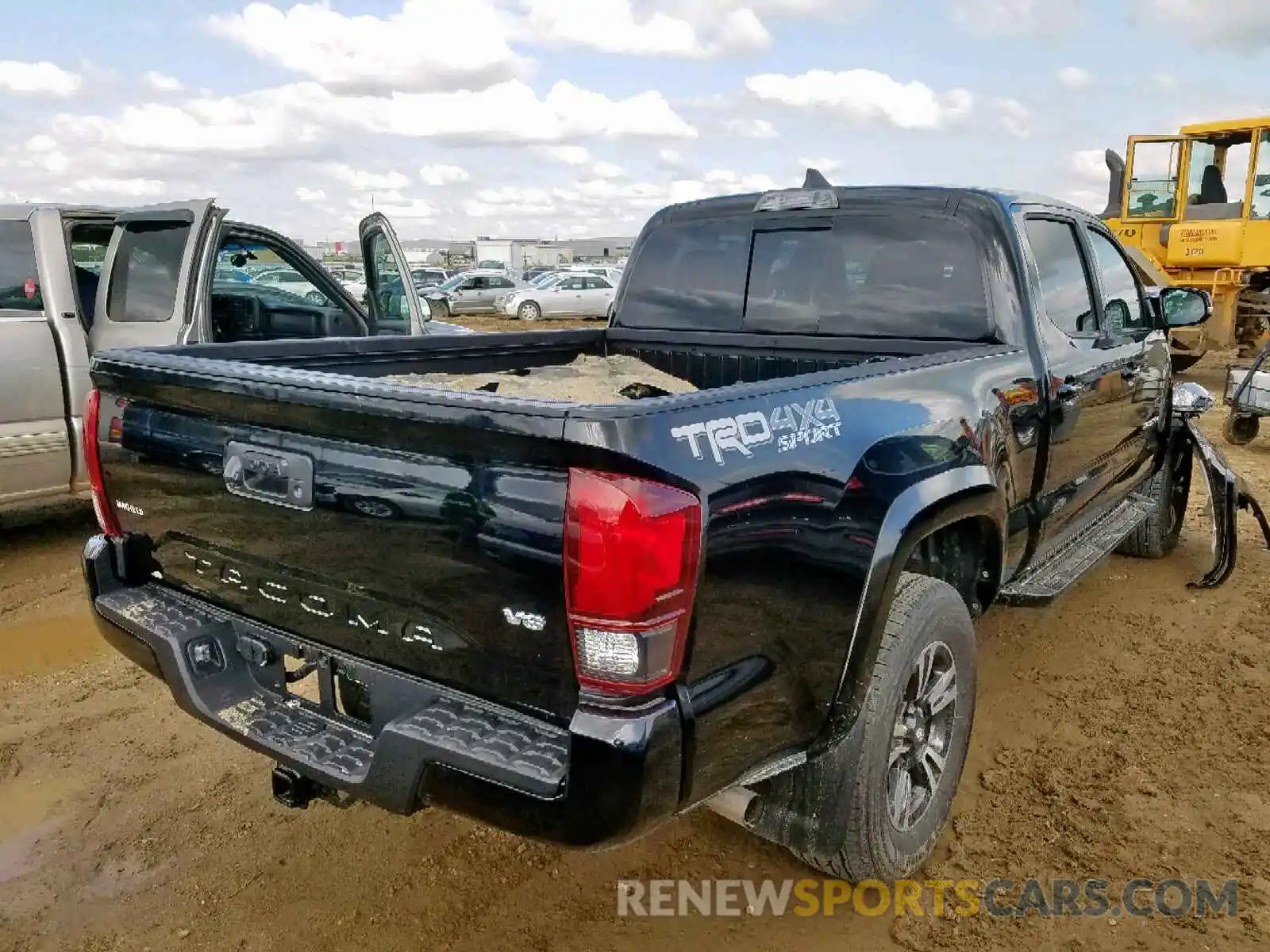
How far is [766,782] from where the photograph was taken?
2459mm

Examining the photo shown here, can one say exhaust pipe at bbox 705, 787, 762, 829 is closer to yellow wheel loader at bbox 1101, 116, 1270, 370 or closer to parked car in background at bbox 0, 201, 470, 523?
parked car in background at bbox 0, 201, 470, 523

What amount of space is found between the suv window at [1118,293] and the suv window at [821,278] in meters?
1.15

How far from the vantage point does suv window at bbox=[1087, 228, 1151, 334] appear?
4.29m

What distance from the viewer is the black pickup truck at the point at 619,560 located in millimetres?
1867

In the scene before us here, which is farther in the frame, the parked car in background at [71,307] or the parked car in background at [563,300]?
the parked car in background at [563,300]

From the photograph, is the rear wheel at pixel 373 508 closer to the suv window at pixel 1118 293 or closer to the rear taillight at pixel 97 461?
the rear taillight at pixel 97 461

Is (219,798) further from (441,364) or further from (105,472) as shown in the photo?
(441,364)

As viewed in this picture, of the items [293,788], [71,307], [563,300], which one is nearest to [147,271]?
[71,307]

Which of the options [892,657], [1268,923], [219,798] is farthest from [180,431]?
[1268,923]

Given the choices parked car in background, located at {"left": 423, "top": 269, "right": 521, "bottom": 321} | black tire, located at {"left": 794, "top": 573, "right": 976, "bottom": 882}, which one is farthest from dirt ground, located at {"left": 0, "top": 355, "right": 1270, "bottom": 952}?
parked car in background, located at {"left": 423, "top": 269, "right": 521, "bottom": 321}

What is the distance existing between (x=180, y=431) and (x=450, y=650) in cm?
102

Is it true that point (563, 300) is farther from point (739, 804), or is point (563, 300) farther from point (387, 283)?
point (739, 804)

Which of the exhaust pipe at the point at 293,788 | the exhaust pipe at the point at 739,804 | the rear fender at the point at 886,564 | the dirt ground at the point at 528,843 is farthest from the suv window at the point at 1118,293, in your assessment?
the exhaust pipe at the point at 293,788

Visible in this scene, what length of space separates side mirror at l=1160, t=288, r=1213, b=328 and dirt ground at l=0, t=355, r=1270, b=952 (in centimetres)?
164
